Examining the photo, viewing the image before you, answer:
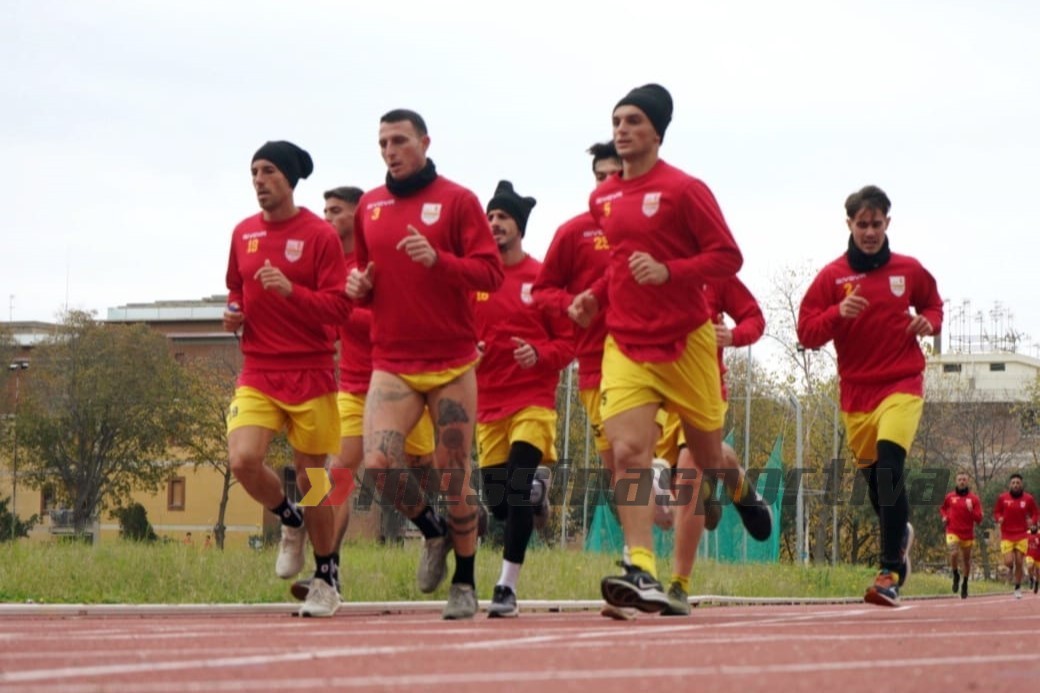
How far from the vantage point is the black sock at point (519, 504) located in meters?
10.9

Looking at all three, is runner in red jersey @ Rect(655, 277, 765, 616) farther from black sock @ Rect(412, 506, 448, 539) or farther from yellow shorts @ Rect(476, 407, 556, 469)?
black sock @ Rect(412, 506, 448, 539)

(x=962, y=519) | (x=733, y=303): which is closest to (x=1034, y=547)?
(x=962, y=519)

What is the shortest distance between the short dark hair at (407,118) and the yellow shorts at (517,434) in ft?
7.17

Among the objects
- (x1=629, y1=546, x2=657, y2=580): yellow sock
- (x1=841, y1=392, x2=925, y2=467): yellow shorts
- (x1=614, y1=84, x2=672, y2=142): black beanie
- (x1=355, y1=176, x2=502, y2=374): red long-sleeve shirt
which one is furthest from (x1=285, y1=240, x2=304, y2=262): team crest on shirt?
(x1=841, y1=392, x2=925, y2=467): yellow shorts

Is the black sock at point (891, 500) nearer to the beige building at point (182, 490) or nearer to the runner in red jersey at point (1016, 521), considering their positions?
the runner in red jersey at point (1016, 521)

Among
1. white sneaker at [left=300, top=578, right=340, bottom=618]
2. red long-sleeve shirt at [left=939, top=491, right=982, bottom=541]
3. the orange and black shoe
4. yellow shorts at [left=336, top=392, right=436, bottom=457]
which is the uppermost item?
yellow shorts at [left=336, top=392, right=436, bottom=457]

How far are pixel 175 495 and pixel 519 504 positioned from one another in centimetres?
7962

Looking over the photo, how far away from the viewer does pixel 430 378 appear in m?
9.89

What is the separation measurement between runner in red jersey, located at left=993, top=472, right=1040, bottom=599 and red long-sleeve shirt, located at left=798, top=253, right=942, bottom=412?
942 inches

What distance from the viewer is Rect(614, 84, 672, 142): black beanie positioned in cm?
962

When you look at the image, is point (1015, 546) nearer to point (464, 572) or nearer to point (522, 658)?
point (464, 572)

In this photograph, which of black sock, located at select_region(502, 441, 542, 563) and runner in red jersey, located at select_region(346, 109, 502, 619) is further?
black sock, located at select_region(502, 441, 542, 563)

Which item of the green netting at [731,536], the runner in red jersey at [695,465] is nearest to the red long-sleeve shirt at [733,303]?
the runner in red jersey at [695,465]

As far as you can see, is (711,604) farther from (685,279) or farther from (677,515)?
(685,279)
